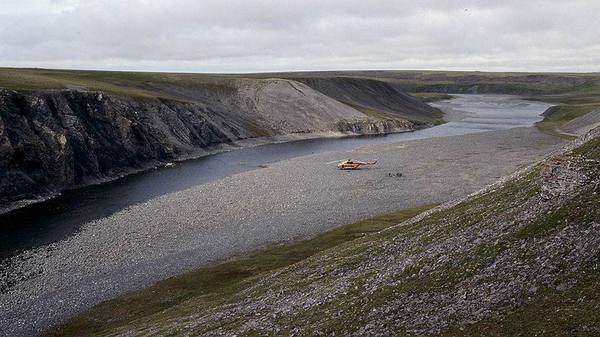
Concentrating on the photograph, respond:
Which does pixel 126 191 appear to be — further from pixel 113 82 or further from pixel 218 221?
Answer: pixel 113 82

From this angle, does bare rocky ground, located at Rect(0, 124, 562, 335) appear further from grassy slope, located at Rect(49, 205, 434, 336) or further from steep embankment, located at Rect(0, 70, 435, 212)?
steep embankment, located at Rect(0, 70, 435, 212)

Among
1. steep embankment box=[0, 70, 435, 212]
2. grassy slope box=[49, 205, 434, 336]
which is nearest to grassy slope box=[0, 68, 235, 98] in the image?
steep embankment box=[0, 70, 435, 212]

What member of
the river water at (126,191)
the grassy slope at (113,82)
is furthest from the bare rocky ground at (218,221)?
the grassy slope at (113,82)

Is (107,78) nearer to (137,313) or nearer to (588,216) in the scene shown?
(137,313)

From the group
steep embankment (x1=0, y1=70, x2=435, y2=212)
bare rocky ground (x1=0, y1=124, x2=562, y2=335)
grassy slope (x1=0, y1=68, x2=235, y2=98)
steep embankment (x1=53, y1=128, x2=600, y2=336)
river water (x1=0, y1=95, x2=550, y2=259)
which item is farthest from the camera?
grassy slope (x1=0, y1=68, x2=235, y2=98)

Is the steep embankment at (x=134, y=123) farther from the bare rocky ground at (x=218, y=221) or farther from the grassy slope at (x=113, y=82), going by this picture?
the bare rocky ground at (x=218, y=221)

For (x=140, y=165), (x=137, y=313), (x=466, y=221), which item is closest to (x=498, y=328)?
(x=466, y=221)
